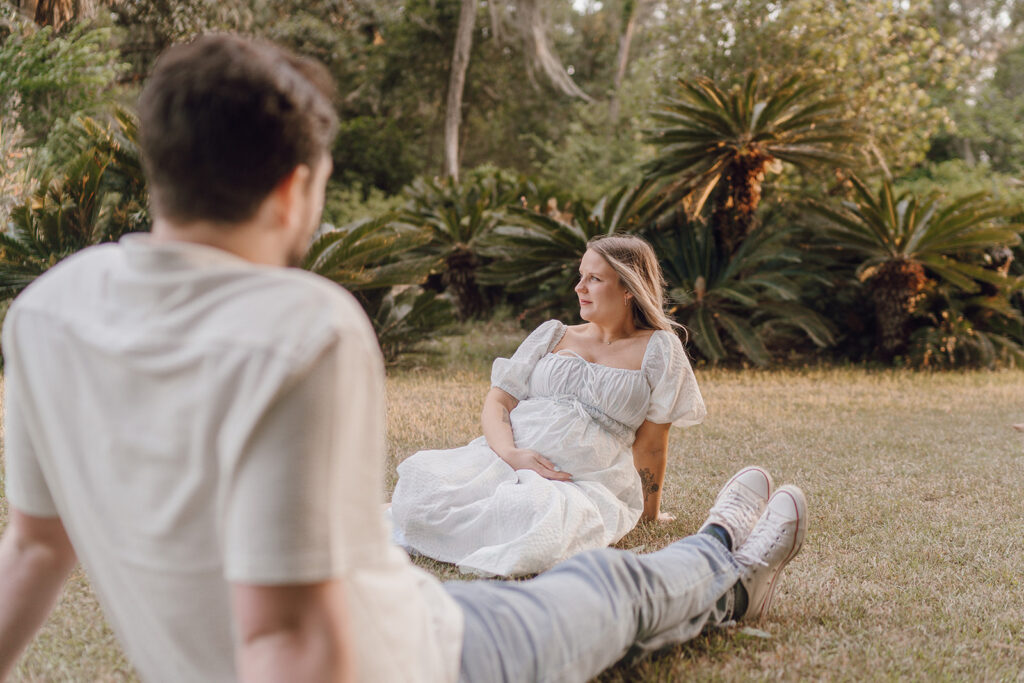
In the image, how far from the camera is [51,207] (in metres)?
8.11

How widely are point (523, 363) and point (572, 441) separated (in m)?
0.53

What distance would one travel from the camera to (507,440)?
3670mm

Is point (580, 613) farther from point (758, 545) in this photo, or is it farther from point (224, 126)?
point (224, 126)

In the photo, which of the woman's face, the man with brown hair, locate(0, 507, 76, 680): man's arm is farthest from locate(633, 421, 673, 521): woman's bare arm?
locate(0, 507, 76, 680): man's arm

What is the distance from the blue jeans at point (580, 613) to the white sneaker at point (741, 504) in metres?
0.34

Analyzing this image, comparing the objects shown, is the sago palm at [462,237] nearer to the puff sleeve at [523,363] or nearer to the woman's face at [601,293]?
the puff sleeve at [523,363]

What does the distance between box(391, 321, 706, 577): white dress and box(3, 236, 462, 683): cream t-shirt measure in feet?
6.29

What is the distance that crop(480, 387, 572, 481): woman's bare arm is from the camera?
11.6 ft

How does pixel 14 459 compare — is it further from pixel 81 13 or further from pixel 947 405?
pixel 81 13

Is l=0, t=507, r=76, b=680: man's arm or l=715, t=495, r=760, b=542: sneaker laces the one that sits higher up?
l=0, t=507, r=76, b=680: man's arm

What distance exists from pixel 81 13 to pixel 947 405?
13.7 meters

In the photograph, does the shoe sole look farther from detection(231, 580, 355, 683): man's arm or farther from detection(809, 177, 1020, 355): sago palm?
detection(809, 177, 1020, 355): sago palm

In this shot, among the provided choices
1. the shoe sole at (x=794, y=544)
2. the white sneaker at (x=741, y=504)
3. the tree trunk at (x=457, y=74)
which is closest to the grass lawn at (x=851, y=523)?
the shoe sole at (x=794, y=544)

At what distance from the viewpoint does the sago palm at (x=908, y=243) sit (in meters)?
9.50
